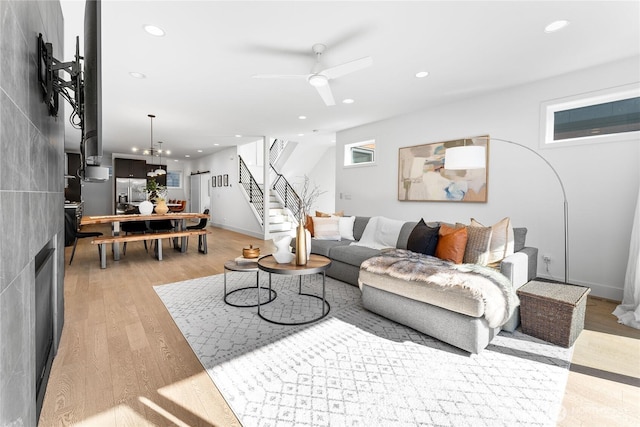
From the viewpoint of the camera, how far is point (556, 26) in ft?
8.42

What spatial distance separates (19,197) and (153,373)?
4.68 ft

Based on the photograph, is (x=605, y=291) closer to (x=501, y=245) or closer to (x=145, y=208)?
(x=501, y=245)

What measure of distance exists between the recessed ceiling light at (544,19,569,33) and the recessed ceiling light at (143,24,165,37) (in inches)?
141

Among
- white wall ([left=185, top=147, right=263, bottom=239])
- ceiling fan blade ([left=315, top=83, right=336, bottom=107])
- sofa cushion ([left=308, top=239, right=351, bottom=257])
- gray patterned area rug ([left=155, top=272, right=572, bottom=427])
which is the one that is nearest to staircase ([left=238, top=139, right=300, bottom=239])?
white wall ([left=185, top=147, right=263, bottom=239])

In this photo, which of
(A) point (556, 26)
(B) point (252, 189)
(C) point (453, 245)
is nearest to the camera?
(A) point (556, 26)

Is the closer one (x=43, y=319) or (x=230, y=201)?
(x=43, y=319)

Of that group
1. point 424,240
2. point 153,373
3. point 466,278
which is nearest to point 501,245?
point 424,240

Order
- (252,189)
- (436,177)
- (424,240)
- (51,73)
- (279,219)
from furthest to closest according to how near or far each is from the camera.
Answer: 1. (252,189)
2. (279,219)
3. (436,177)
4. (424,240)
5. (51,73)

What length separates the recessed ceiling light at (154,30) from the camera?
2579 millimetres

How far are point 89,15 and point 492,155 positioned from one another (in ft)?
15.3

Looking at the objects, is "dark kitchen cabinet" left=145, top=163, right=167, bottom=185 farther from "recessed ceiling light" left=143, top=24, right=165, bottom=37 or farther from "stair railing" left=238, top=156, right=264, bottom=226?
"recessed ceiling light" left=143, top=24, right=165, bottom=37

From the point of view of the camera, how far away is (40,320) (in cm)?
161

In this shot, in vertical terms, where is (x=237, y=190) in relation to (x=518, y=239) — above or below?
above

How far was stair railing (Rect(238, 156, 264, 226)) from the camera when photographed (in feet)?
26.1
